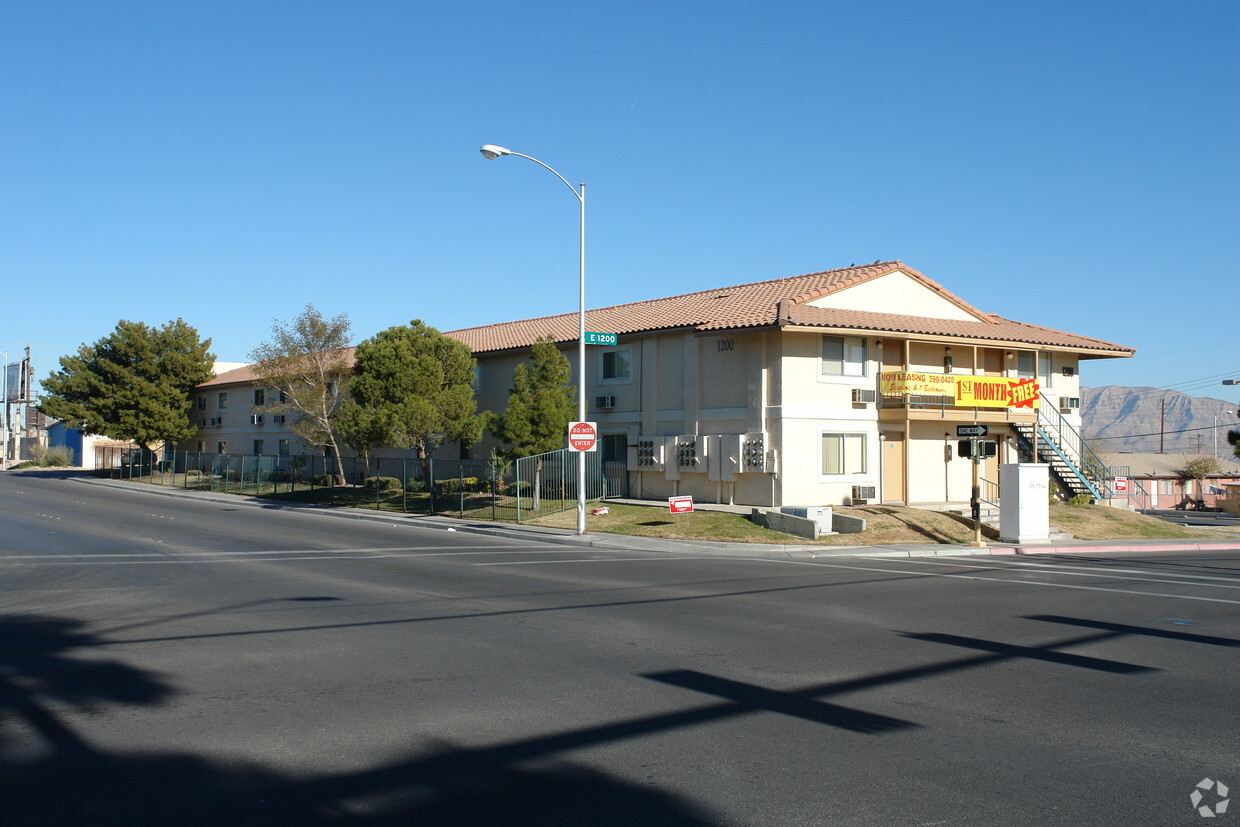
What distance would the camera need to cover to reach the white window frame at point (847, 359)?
29.7 m

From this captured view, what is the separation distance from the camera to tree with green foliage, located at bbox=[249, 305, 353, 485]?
43.7 meters

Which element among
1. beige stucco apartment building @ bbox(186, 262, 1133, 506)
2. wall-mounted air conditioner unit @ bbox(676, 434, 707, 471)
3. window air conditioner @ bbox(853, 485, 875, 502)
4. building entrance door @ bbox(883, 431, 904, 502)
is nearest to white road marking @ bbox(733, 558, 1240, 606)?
beige stucco apartment building @ bbox(186, 262, 1133, 506)

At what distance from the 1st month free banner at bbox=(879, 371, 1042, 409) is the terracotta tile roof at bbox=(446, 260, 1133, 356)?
1.40 m

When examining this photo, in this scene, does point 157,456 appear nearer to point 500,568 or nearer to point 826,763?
point 500,568

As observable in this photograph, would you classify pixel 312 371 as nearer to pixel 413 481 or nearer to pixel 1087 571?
pixel 413 481

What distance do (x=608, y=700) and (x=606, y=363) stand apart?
2723 centimetres

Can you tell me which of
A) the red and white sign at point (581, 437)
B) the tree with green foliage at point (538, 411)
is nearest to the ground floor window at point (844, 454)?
the tree with green foliage at point (538, 411)

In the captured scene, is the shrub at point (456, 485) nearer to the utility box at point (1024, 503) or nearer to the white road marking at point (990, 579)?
the white road marking at point (990, 579)

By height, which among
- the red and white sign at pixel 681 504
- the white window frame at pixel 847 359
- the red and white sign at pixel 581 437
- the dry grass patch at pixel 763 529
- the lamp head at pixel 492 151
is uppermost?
the lamp head at pixel 492 151

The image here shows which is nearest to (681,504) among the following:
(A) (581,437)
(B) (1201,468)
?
(A) (581,437)

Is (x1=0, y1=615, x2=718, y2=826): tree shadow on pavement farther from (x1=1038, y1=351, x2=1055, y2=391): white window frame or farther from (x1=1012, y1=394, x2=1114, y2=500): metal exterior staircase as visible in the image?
(x1=1038, y1=351, x2=1055, y2=391): white window frame

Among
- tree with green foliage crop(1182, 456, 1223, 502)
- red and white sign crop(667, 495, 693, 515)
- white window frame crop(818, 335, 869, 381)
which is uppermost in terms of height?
white window frame crop(818, 335, 869, 381)

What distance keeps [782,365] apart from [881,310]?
571cm

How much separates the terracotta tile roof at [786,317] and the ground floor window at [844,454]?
350 centimetres
